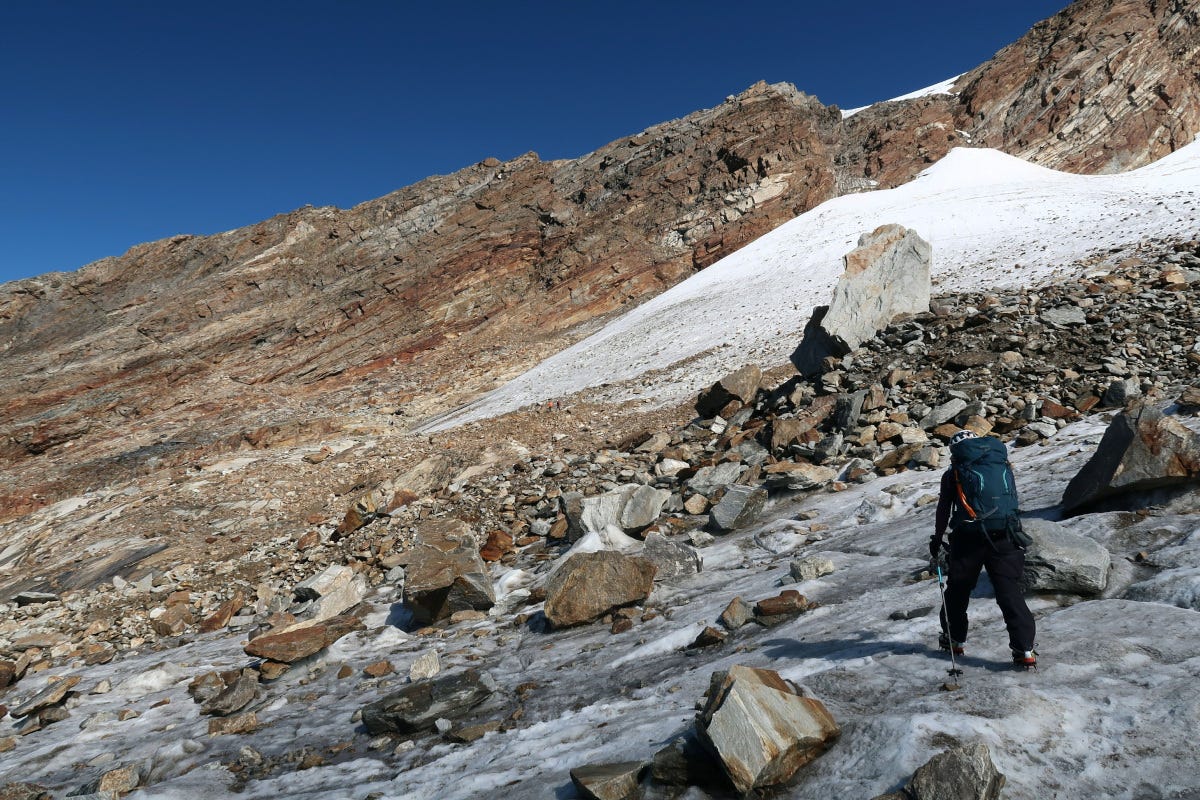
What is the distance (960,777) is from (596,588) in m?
4.99

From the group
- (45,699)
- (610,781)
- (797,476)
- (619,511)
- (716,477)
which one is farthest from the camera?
(716,477)

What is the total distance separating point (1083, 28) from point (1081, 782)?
6468 centimetres

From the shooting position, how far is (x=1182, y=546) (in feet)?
17.0

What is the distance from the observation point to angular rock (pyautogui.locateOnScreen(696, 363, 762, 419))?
1516 centimetres

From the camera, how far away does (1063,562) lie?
5082 millimetres

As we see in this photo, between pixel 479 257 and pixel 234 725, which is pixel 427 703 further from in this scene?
pixel 479 257

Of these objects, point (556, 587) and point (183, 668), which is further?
point (183, 668)

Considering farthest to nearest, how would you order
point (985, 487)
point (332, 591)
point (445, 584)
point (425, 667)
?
1. point (332, 591)
2. point (445, 584)
3. point (425, 667)
4. point (985, 487)

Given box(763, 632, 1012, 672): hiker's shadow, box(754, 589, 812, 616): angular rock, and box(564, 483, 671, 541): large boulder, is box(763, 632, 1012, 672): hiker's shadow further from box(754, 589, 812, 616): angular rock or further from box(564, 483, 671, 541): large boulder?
box(564, 483, 671, 541): large boulder

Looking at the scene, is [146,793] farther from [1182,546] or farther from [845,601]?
[1182,546]

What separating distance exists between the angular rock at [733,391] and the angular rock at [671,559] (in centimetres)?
719

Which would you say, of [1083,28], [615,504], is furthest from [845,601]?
[1083,28]

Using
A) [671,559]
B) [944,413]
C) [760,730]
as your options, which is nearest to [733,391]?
[944,413]

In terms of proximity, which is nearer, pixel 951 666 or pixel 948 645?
pixel 951 666
